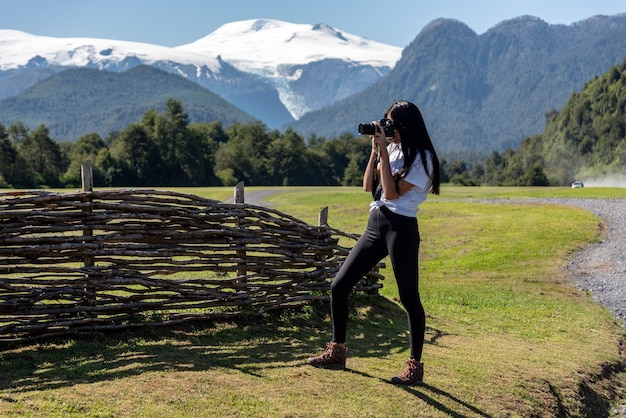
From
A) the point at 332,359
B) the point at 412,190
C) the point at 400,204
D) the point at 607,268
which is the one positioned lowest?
the point at 607,268

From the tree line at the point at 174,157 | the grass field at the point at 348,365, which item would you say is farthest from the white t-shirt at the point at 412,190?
the tree line at the point at 174,157

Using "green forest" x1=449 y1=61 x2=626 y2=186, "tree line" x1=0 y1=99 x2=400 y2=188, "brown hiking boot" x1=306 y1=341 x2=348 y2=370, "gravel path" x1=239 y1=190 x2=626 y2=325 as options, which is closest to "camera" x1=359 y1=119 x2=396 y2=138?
"brown hiking boot" x1=306 y1=341 x2=348 y2=370

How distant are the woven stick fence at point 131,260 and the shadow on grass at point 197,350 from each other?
0.18 m

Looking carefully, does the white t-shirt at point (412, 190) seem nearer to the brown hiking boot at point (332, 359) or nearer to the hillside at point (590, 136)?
the brown hiking boot at point (332, 359)

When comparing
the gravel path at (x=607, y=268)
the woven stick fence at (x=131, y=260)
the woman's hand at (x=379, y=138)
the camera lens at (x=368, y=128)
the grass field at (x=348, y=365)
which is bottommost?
the gravel path at (x=607, y=268)

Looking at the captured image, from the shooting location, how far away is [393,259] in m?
5.76

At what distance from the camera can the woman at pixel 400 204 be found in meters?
5.71

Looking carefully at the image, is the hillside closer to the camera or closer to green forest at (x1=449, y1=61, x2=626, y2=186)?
green forest at (x1=449, y1=61, x2=626, y2=186)

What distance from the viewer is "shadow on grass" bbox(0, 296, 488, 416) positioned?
5902mm

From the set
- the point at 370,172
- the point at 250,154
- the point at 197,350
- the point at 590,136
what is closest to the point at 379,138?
the point at 370,172

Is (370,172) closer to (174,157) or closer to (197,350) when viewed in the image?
(197,350)

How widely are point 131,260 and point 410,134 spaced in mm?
3965

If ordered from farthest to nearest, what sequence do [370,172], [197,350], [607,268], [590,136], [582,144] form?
1. [590,136]
2. [582,144]
3. [607,268]
4. [197,350]
5. [370,172]

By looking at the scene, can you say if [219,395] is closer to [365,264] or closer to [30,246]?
[365,264]
